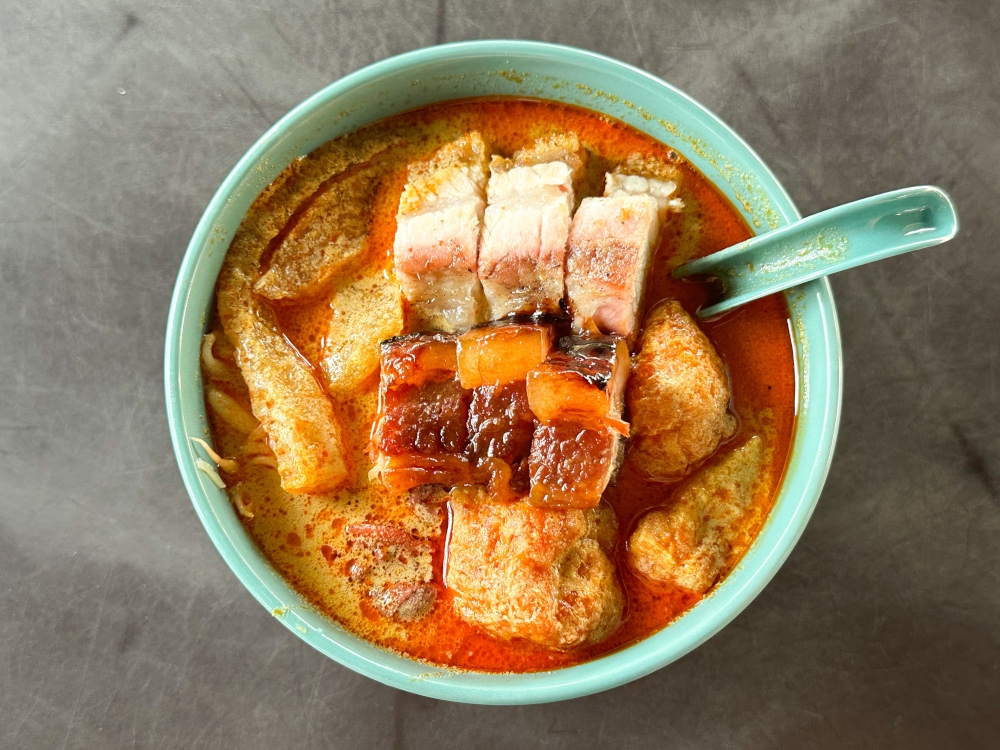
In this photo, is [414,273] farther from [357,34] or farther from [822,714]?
[822,714]

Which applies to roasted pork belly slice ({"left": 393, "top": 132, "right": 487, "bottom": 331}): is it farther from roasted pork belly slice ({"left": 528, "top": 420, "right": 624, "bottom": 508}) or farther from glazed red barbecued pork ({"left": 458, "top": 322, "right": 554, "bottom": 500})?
roasted pork belly slice ({"left": 528, "top": 420, "right": 624, "bottom": 508})

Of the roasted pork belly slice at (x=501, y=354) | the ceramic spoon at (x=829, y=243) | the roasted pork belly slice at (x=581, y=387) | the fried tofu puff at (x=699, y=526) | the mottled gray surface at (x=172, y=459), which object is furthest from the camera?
the mottled gray surface at (x=172, y=459)

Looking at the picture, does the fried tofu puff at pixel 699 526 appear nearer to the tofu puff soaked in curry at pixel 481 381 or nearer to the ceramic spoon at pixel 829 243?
the tofu puff soaked in curry at pixel 481 381

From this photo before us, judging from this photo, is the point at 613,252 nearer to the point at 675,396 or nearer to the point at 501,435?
the point at 675,396

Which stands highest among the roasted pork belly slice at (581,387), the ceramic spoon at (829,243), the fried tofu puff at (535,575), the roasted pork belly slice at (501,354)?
the ceramic spoon at (829,243)

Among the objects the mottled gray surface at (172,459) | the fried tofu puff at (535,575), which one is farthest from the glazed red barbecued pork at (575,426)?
the mottled gray surface at (172,459)

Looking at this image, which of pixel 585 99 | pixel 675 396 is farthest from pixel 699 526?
pixel 585 99

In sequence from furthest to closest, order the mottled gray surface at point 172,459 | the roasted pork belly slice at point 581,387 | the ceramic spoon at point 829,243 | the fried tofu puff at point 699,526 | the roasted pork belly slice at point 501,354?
the mottled gray surface at point 172,459 < the fried tofu puff at point 699,526 < the roasted pork belly slice at point 501,354 < the roasted pork belly slice at point 581,387 < the ceramic spoon at point 829,243
